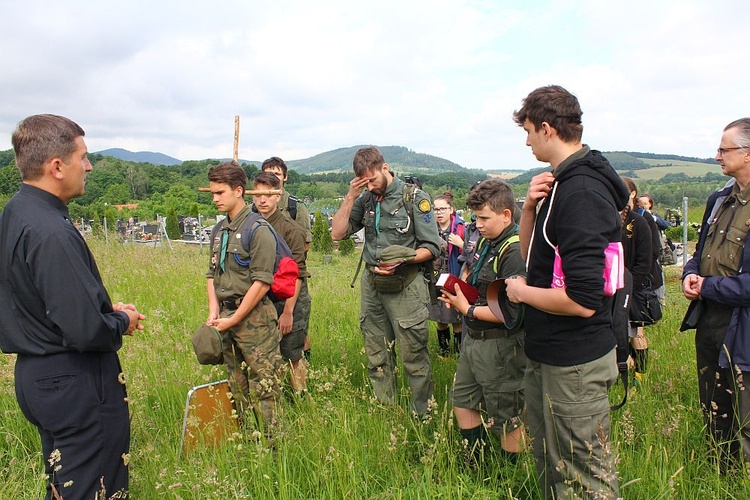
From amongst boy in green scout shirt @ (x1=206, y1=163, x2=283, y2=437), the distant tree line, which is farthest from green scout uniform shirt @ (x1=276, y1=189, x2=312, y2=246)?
the distant tree line

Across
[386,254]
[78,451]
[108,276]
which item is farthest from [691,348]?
[108,276]

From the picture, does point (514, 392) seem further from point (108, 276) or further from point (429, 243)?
point (108, 276)

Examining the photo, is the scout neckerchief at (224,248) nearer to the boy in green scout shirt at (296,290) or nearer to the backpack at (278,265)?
the backpack at (278,265)

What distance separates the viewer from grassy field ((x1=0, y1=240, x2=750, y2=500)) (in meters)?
2.51

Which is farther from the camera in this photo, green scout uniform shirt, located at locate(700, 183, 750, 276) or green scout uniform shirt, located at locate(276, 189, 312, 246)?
green scout uniform shirt, located at locate(276, 189, 312, 246)

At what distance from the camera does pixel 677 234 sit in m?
28.2

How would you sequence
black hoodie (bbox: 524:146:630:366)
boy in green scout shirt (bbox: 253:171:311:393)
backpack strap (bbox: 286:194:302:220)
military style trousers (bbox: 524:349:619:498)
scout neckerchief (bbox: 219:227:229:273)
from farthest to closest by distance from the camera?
backpack strap (bbox: 286:194:302:220) < boy in green scout shirt (bbox: 253:171:311:393) < scout neckerchief (bbox: 219:227:229:273) < military style trousers (bbox: 524:349:619:498) < black hoodie (bbox: 524:146:630:366)

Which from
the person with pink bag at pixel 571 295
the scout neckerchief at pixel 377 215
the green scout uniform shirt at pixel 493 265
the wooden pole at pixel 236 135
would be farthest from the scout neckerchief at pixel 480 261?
the wooden pole at pixel 236 135

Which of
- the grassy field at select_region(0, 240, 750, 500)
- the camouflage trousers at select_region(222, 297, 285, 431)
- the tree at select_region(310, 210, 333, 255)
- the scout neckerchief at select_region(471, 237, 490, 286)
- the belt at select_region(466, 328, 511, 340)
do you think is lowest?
the tree at select_region(310, 210, 333, 255)

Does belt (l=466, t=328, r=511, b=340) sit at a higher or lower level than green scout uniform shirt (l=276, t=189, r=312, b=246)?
lower

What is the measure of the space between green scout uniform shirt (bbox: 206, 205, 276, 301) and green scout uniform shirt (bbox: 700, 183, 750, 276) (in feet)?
9.04

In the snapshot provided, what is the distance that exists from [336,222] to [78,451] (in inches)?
104

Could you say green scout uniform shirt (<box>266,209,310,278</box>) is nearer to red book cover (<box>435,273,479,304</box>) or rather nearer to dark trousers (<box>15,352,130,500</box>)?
red book cover (<box>435,273,479,304</box>)

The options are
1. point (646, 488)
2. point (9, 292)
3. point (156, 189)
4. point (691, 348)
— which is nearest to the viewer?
point (9, 292)
